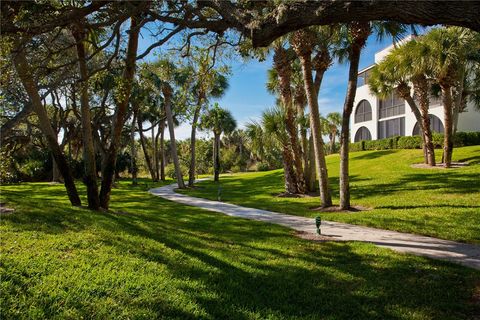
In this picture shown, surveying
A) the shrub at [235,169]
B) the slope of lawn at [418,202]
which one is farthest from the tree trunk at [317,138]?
the shrub at [235,169]

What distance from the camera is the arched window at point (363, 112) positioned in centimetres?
4481

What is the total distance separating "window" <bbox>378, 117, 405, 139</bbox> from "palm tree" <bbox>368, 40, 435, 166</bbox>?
16.1m

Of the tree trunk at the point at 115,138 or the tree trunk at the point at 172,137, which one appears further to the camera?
the tree trunk at the point at 172,137

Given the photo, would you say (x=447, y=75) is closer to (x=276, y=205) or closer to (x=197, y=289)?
(x=276, y=205)

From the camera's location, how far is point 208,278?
5.56 meters

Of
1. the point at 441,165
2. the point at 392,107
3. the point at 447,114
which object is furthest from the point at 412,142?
the point at 447,114

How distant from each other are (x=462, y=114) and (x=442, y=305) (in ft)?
110

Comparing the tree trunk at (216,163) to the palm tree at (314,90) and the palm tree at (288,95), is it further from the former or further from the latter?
the palm tree at (314,90)

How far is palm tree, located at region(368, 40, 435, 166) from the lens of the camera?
1998 cm

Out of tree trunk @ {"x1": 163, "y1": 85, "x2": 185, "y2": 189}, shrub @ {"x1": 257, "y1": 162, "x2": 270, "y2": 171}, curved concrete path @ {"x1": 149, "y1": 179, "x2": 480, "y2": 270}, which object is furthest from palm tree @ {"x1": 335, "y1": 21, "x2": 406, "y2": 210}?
shrub @ {"x1": 257, "y1": 162, "x2": 270, "y2": 171}

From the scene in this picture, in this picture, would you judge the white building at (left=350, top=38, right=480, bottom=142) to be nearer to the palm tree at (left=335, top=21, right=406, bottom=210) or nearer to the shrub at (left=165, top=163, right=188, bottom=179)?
the palm tree at (left=335, top=21, right=406, bottom=210)

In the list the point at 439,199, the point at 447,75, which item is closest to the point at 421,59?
the point at 447,75

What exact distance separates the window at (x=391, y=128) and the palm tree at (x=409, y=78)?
52.9 feet

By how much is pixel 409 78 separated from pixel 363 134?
2448cm
